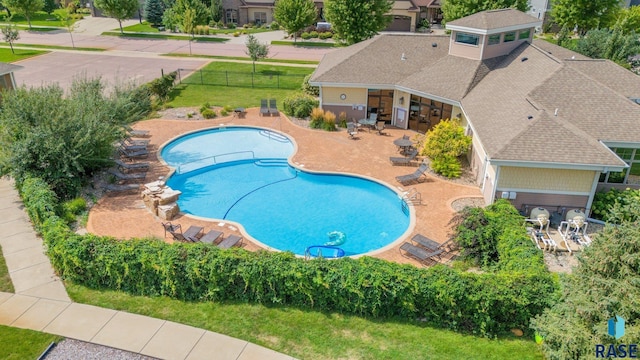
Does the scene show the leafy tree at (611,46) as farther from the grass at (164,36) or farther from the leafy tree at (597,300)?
the grass at (164,36)

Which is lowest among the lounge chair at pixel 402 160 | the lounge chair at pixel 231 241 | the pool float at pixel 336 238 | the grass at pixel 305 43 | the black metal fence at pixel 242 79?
the pool float at pixel 336 238

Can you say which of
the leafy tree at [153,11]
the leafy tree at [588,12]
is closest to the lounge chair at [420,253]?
the leafy tree at [588,12]

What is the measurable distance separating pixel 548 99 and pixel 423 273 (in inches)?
535

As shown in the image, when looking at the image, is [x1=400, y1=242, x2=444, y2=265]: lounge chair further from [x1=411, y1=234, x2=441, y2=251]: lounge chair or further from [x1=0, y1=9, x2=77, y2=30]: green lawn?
[x1=0, y1=9, x2=77, y2=30]: green lawn

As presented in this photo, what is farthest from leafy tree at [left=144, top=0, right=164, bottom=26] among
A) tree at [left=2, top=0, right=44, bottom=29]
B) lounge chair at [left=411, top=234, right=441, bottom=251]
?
lounge chair at [left=411, top=234, right=441, bottom=251]

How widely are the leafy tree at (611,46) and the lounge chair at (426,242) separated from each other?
29.1 meters

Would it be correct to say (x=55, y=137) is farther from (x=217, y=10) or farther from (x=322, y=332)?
(x=217, y=10)

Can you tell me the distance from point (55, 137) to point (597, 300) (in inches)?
860

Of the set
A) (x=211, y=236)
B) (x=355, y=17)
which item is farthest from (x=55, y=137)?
(x=355, y=17)

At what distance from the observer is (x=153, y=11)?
222 feet

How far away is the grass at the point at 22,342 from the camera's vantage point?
12750mm

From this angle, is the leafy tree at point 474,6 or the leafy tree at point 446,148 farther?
the leafy tree at point 474,6

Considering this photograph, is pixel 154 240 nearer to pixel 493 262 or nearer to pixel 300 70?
pixel 493 262

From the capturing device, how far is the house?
63.6 ft
